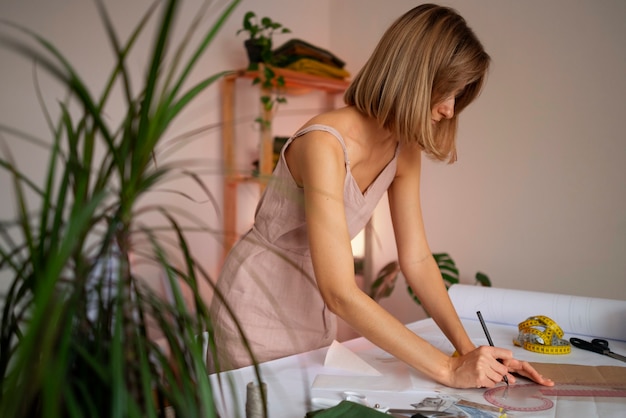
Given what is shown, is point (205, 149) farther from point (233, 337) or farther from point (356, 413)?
point (356, 413)

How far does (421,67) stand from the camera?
3.89ft

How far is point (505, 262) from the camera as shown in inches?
104

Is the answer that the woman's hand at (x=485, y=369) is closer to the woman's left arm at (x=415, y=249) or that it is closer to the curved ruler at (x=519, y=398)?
the curved ruler at (x=519, y=398)

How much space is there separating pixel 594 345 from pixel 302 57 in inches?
83.8

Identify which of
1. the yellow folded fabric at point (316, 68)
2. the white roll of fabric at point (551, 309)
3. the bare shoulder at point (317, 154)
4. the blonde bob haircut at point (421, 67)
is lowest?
the white roll of fabric at point (551, 309)

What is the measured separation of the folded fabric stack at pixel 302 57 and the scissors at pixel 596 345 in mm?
2056

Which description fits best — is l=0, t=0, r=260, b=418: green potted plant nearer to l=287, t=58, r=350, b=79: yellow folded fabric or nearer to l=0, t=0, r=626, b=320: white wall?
l=0, t=0, r=626, b=320: white wall

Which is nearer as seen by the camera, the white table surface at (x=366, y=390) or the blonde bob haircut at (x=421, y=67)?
the white table surface at (x=366, y=390)

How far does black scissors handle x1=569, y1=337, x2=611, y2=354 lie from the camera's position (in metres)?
1.29

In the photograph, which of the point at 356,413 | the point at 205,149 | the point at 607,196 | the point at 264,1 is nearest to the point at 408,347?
the point at 356,413

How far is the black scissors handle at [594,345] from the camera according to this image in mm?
1295

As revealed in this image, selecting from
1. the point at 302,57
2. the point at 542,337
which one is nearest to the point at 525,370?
the point at 542,337

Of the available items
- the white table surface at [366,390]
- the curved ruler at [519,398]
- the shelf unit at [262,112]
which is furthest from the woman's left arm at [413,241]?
the shelf unit at [262,112]

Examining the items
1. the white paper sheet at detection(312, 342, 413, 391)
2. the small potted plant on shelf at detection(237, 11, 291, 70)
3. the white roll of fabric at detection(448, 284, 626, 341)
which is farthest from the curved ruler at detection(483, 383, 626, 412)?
the small potted plant on shelf at detection(237, 11, 291, 70)
